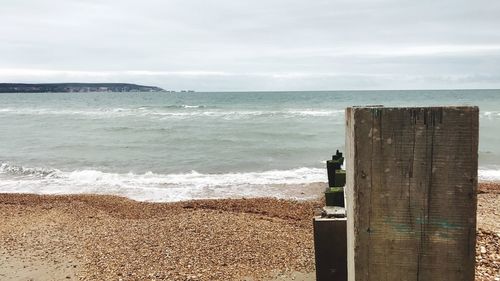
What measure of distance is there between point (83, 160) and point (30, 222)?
1032cm

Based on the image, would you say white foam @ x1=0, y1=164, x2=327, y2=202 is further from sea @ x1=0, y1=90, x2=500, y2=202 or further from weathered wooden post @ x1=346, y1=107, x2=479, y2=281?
weathered wooden post @ x1=346, y1=107, x2=479, y2=281

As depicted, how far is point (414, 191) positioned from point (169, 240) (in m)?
6.97

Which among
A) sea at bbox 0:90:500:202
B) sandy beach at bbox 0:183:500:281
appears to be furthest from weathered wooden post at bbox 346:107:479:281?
sea at bbox 0:90:500:202

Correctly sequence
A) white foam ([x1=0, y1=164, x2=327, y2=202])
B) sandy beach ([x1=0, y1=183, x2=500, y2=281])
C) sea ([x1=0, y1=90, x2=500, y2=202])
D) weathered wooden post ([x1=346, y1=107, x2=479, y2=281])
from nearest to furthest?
weathered wooden post ([x1=346, y1=107, x2=479, y2=281]) → sandy beach ([x1=0, y1=183, x2=500, y2=281]) → white foam ([x1=0, y1=164, x2=327, y2=202]) → sea ([x1=0, y1=90, x2=500, y2=202])

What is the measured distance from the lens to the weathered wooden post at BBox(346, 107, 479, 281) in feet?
5.62

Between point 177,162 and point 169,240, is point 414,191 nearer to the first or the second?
point 169,240

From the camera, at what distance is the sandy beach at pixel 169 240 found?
6.75m

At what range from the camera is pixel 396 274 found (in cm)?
189

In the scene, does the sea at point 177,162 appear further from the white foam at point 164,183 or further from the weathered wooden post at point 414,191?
the weathered wooden post at point 414,191

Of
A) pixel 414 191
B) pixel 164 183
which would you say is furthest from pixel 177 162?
pixel 414 191

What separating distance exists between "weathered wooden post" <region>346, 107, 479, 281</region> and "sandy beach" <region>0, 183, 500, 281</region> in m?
4.14

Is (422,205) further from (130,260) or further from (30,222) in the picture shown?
(30,222)

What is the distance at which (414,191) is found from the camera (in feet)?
5.82

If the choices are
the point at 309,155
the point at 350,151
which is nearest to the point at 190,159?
the point at 309,155
